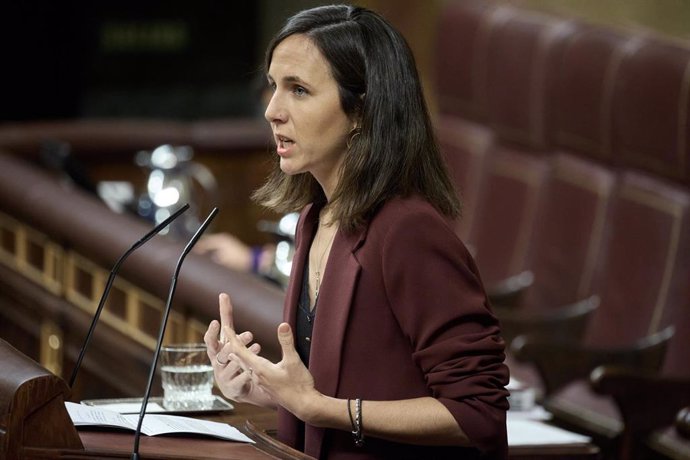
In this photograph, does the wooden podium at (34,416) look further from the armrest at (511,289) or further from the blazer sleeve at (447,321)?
the armrest at (511,289)

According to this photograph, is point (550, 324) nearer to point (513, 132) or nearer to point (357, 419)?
point (513, 132)

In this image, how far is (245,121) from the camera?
622 centimetres

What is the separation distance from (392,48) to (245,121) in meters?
4.45

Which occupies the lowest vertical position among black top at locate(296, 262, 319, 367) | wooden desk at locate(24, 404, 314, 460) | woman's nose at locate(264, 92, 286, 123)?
wooden desk at locate(24, 404, 314, 460)

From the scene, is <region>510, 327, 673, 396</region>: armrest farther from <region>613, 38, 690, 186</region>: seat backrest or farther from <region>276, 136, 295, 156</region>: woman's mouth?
<region>276, 136, 295, 156</region>: woman's mouth

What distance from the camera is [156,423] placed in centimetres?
184

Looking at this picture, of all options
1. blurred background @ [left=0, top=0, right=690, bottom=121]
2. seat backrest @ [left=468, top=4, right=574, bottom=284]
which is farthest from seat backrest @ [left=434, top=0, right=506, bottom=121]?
blurred background @ [left=0, top=0, right=690, bottom=121]

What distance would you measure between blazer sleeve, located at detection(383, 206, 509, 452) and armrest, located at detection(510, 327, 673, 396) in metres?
1.97

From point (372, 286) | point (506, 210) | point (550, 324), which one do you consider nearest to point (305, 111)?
point (372, 286)

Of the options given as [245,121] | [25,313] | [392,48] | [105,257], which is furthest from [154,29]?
[392,48]

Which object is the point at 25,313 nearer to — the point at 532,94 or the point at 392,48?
the point at 532,94

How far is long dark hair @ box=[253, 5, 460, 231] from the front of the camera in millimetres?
1771

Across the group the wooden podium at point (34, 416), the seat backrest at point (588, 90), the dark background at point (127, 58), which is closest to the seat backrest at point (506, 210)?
the seat backrest at point (588, 90)

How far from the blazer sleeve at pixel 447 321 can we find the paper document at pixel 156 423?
0.97 ft
